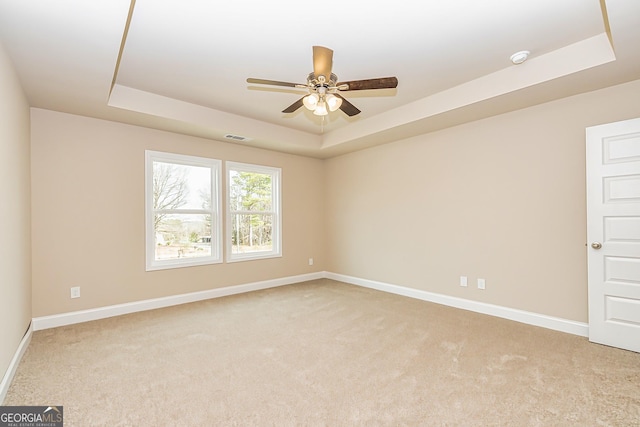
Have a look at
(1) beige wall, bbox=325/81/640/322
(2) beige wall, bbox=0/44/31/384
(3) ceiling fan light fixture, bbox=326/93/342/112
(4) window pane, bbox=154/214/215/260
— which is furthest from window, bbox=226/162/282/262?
(3) ceiling fan light fixture, bbox=326/93/342/112

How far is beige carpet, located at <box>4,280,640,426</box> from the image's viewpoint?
6.32ft

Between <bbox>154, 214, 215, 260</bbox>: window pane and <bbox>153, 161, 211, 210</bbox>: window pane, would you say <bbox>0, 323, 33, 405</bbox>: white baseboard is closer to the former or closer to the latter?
<bbox>154, 214, 215, 260</bbox>: window pane

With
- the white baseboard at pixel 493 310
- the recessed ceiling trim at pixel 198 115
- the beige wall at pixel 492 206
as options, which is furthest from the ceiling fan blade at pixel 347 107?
the white baseboard at pixel 493 310

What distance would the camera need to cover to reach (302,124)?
4.84 m

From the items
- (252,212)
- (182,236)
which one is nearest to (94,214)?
(182,236)

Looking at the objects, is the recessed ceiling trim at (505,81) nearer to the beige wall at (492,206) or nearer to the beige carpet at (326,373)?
the beige wall at (492,206)

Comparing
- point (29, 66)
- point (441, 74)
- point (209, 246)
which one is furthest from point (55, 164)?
point (441, 74)

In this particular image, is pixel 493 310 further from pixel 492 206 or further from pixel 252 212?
pixel 252 212

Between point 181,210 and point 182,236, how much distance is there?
38cm

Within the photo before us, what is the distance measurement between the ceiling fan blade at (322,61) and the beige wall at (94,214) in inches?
114

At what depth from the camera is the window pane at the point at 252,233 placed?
202 inches

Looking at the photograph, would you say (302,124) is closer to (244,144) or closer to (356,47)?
(244,144)

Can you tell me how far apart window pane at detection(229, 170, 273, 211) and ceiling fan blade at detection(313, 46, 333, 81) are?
3.06m

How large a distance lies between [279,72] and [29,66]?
207 centimetres
